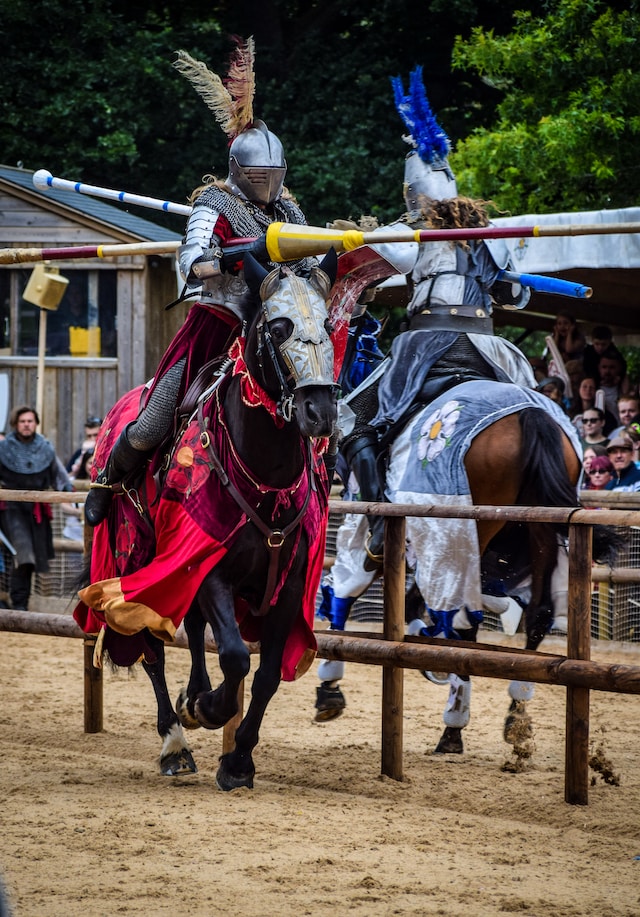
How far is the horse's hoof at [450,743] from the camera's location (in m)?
6.59

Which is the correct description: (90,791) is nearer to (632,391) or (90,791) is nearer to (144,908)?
(144,908)

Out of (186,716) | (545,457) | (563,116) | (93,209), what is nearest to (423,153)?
(545,457)

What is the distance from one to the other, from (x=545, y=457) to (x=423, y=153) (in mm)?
2013

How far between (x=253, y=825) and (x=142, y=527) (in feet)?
5.15

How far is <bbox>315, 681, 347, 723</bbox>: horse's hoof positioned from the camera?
7105 mm

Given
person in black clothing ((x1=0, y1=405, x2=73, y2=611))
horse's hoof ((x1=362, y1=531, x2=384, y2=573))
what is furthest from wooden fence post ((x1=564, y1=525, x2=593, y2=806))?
person in black clothing ((x1=0, y1=405, x2=73, y2=611))

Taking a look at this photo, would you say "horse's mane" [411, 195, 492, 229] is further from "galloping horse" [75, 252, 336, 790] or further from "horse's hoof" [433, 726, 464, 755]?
"horse's hoof" [433, 726, 464, 755]

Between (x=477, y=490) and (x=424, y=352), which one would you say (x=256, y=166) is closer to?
(x=424, y=352)

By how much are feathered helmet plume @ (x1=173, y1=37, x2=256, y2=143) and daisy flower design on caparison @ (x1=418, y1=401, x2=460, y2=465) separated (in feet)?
5.97

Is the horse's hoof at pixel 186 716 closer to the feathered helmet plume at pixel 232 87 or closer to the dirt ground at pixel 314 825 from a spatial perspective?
the dirt ground at pixel 314 825

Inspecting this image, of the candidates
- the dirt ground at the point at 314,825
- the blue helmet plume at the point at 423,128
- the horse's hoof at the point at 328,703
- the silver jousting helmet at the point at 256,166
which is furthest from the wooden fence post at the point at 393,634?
A: the blue helmet plume at the point at 423,128

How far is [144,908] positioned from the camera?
12.8ft

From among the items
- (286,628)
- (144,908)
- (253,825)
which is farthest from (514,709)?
(144,908)

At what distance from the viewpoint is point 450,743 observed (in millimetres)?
6598
